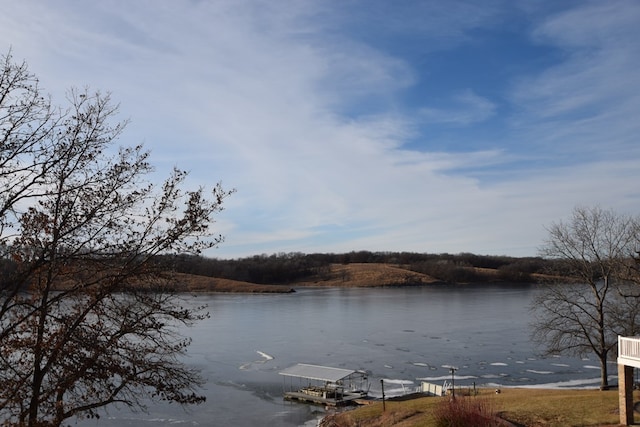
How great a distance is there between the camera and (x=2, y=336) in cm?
852

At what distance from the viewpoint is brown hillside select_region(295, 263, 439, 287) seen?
111m

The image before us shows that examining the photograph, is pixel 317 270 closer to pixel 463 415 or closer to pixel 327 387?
pixel 327 387

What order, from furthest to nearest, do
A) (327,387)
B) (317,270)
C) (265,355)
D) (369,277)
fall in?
(317,270) → (369,277) → (265,355) → (327,387)

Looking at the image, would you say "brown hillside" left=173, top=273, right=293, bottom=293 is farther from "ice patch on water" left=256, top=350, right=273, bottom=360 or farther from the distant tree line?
"ice patch on water" left=256, top=350, right=273, bottom=360

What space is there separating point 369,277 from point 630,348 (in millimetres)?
99517

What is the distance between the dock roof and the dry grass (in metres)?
4.55

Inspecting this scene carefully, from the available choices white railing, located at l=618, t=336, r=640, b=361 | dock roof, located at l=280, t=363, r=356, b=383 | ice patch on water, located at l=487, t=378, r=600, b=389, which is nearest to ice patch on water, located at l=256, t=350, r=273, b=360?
dock roof, located at l=280, t=363, r=356, b=383

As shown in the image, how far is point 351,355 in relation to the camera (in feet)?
122

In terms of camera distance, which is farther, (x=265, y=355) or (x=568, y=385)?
(x=265, y=355)

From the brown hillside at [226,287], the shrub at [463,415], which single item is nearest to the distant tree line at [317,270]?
the brown hillside at [226,287]

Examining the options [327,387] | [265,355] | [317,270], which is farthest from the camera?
[317,270]

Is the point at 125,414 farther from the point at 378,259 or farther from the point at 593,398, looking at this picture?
the point at 378,259

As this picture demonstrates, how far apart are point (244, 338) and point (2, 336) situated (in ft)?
118

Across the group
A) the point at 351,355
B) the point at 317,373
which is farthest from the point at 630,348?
the point at 351,355
